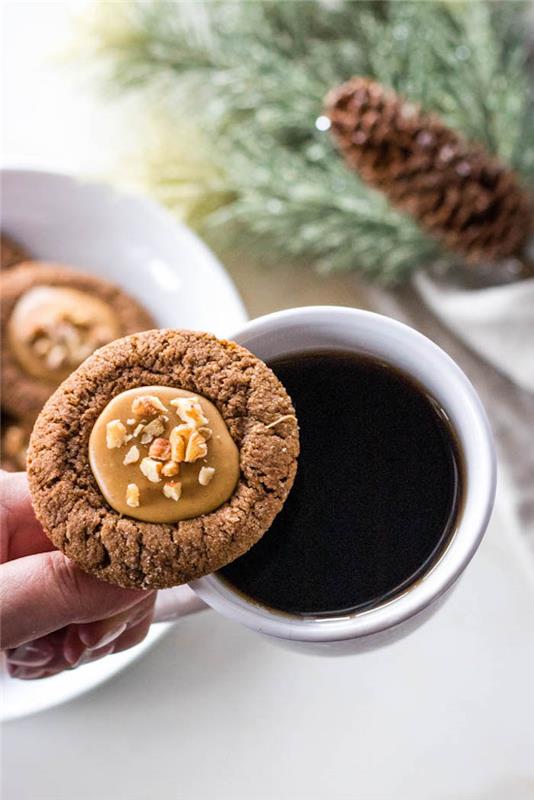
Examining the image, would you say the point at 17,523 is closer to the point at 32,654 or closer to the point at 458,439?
the point at 32,654


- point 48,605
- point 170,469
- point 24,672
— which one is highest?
point 170,469

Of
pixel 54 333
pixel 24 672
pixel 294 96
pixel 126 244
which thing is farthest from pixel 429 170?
pixel 24 672

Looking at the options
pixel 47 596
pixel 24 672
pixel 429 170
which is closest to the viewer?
pixel 47 596

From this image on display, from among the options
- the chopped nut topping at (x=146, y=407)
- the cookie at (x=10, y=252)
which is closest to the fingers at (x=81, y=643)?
the chopped nut topping at (x=146, y=407)

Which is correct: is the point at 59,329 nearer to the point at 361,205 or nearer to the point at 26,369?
the point at 26,369

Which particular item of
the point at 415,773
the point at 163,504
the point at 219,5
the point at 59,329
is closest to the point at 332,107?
the point at 219,5

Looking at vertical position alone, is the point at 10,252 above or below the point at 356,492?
above

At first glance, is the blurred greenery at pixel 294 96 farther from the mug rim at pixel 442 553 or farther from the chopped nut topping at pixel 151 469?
the chopped nut topping at pixel 151 469
